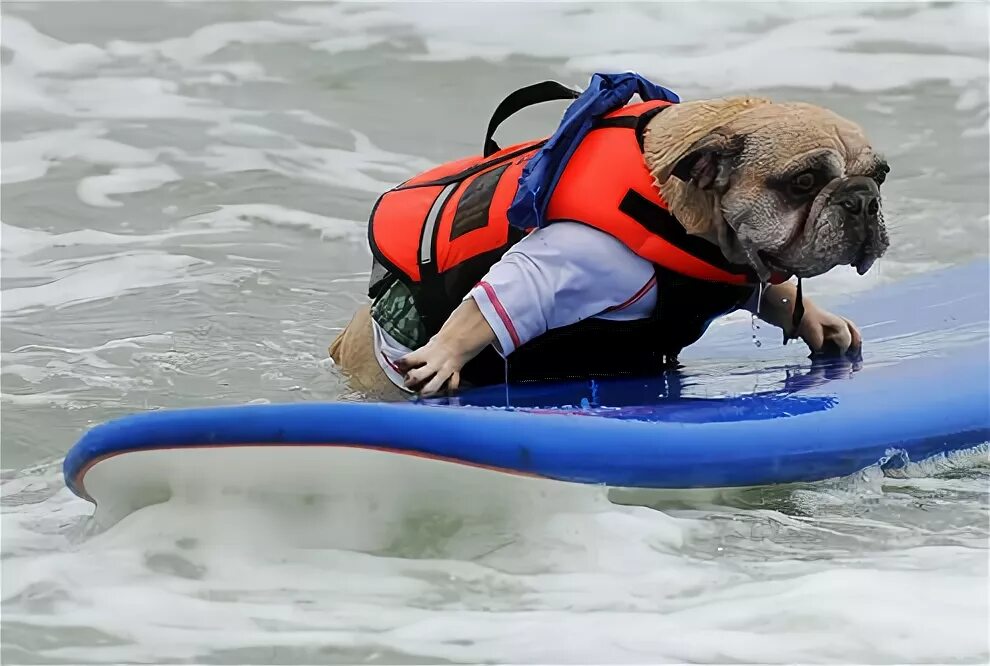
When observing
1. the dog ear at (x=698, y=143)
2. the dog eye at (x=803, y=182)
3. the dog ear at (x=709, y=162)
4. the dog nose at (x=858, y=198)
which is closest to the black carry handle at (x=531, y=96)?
the dog ear at (x=698, y=143)

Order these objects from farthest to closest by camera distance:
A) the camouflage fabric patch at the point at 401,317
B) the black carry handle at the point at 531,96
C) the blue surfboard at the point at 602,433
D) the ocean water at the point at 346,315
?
the black carry handle at the point at 531,96 → the camouflage fabric patch at the point at 401,317 → the blue surfboard at the point at 602,433 → the ocean water at the point at 346,315

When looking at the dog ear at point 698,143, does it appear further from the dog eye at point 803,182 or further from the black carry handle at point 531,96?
the black carry handle at point 531,96

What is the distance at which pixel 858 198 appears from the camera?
3.12 meters

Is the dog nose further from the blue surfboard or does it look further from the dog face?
the blue surfboard

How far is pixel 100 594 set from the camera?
2.81 meters

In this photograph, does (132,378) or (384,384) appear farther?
(132,378)

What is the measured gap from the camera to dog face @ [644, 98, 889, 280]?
10.3 ft

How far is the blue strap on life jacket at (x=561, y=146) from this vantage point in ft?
10.8

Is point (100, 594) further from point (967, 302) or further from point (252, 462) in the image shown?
point (967, 302)

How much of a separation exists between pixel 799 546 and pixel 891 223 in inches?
145

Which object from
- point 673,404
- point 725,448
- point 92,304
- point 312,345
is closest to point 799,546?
point 725,448

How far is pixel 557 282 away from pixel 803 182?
0.62 meters

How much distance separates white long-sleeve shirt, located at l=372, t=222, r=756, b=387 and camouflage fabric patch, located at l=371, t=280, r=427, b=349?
35cm

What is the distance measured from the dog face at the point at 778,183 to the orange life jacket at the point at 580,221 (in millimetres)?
77
